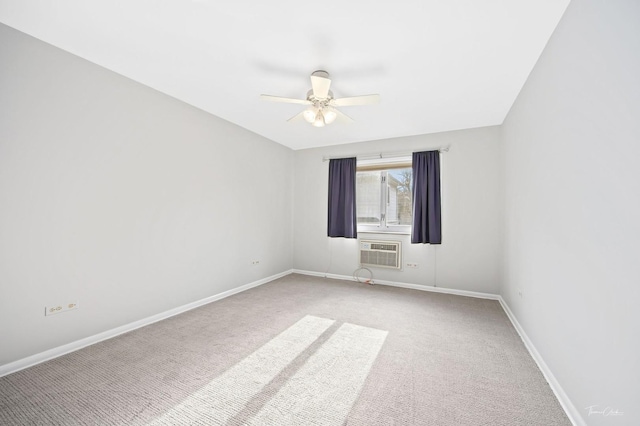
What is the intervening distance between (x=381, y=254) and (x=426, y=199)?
46.7 inches

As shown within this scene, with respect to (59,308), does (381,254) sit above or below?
above

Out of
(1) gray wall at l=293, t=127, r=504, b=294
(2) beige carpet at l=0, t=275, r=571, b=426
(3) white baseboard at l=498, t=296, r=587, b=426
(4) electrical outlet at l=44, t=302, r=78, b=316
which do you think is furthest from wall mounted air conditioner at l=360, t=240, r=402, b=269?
(4) electrical outlet at l=44, t=302, r=78, b=316

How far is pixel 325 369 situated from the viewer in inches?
81.1

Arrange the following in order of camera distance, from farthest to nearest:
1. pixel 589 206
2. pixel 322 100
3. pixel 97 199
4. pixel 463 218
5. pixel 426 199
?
pixel 426 199
pixel 463 218
pixel 322 100
pixel 97 199
pixel 589 206

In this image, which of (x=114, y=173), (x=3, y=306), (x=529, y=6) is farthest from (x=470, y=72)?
(x=3, y=306)

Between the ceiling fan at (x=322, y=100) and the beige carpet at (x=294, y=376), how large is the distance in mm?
2255

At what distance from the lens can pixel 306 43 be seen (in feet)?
6.81

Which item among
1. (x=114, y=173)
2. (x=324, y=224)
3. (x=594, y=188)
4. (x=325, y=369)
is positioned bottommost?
(x=325, y=369)

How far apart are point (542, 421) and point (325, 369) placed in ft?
4.51

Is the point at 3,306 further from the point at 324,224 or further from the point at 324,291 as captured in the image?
the point at 324,224

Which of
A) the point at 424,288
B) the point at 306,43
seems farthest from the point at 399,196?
the point at 306,43

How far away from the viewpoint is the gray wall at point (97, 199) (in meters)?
1.97

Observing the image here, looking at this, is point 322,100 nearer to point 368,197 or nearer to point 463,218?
point 368,197

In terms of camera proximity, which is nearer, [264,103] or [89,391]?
[89,391]
